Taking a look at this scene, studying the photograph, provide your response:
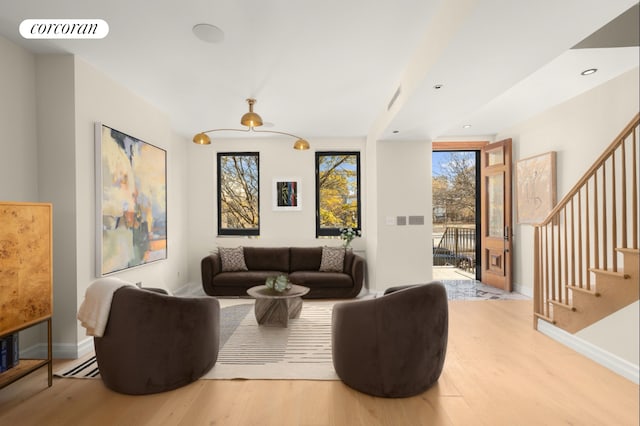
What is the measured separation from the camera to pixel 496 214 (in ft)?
17.2

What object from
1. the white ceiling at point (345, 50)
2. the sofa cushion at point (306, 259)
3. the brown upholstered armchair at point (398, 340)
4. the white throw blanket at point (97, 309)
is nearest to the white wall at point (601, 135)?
the white ceiling at point (345, 50)

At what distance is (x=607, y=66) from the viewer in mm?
545

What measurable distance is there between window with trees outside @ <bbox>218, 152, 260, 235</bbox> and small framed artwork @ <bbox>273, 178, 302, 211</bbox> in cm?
37

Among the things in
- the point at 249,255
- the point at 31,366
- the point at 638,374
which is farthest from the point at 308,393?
the point at 249,255

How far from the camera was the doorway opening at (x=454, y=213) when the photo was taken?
6574mm

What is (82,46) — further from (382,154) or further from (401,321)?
(382,154)

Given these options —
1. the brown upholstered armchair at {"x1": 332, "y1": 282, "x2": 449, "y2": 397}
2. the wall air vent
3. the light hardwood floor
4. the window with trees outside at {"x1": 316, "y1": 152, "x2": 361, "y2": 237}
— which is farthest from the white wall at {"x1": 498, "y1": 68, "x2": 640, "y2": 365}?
the window with trees outside at {"x1": 316, "y1": 152, "x2": 361, "y2": 237}

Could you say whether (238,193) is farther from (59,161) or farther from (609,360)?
(609,360)

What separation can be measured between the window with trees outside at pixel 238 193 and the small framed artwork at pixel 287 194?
1.21 feet

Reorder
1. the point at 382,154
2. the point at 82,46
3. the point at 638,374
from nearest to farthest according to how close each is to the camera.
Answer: the point at 638,374, the point at 82,46, the point at 382,154

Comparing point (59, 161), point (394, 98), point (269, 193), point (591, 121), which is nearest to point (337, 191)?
point (269, 193)

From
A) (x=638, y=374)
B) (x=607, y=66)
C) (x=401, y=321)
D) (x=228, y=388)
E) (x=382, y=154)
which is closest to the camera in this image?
(x=638, y=374)

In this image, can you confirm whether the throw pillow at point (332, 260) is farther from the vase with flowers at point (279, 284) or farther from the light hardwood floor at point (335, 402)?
the light hardwood floor at point (335, 402)

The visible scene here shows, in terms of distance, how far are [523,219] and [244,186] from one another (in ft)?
14.7
